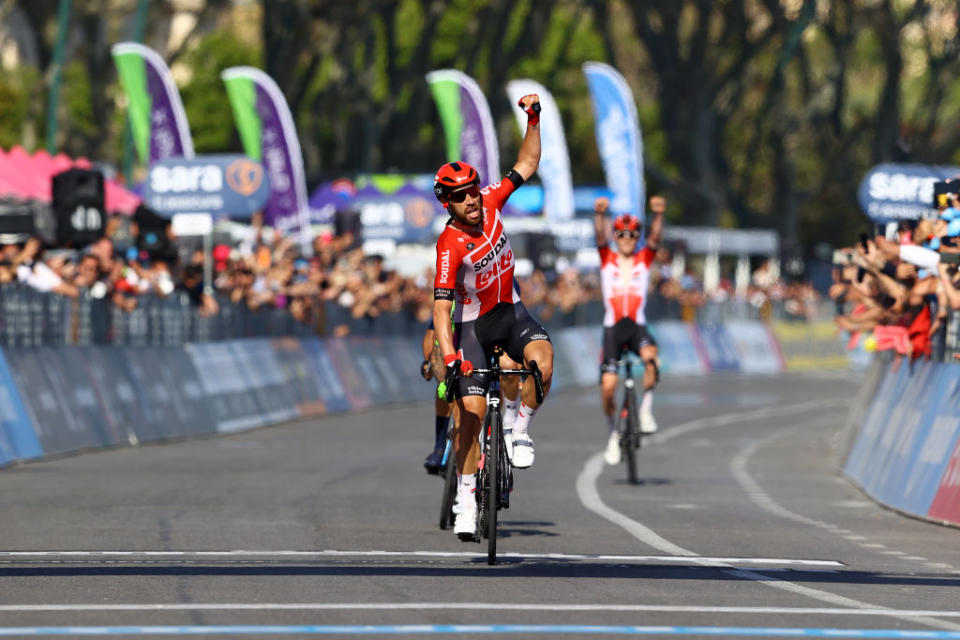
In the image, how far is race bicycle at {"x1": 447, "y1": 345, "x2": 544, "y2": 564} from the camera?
1216 cm

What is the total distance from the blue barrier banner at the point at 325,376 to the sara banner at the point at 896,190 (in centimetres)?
812

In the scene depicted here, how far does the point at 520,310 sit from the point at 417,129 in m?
43.6

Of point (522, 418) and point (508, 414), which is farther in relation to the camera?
point (508, 414)

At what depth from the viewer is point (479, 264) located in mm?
12508

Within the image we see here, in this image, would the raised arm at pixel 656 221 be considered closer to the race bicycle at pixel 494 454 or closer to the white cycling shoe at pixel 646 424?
the white cycling shoe at pixel 646 424

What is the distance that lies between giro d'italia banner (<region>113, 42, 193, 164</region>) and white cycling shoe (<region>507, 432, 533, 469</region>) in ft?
74.9

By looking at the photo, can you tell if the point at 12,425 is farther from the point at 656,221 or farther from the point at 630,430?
the point at 656,221

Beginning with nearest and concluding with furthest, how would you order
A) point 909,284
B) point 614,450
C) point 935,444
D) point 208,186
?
point 935,444, point 909,284, point 614,450, point 208,186

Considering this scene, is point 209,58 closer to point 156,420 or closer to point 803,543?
point 156,420

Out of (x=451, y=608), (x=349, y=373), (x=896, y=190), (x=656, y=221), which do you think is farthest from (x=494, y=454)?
(x=349, y=373)

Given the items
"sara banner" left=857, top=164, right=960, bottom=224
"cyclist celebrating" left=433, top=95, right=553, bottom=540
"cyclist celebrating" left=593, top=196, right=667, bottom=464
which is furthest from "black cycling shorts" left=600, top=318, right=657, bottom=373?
"cyclist celebrating" left=433, top=95, right=553, bottom=540

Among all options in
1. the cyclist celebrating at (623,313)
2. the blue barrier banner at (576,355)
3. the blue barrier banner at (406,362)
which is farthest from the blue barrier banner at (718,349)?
the cyclist celebrating at (623,313)

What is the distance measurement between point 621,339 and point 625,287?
1.50 feet

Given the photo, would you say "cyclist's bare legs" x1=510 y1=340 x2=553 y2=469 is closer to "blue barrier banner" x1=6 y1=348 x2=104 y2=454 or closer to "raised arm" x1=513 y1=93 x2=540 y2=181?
"raised arm" x1=513 y1=93 x2=540 y2=181
